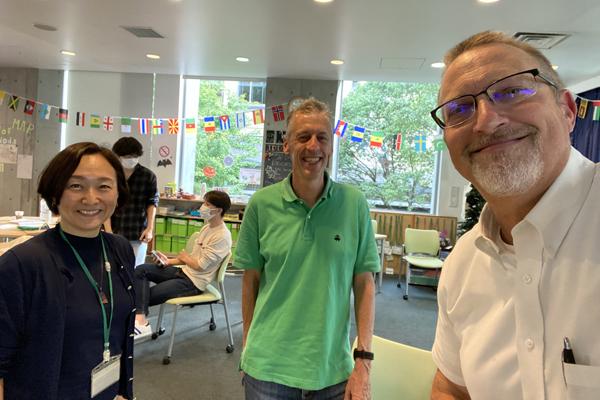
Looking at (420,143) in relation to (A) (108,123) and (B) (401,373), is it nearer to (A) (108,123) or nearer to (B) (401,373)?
(B) (401,373)

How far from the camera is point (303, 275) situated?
120 centimetres

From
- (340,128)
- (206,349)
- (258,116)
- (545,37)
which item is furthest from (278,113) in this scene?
(206,349)

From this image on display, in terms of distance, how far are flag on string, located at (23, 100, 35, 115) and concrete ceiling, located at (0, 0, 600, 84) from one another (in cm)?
69

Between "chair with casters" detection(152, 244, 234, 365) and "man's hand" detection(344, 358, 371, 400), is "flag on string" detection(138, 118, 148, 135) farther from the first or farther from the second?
"man's hand" detection(344, 358, 371, 400)

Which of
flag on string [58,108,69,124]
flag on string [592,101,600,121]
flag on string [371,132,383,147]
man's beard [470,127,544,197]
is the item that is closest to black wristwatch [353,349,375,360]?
man's beard [470,127,544,197]

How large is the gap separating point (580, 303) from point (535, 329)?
0.08m

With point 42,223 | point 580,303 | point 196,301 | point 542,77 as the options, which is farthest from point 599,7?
point 42,223

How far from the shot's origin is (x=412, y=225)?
5.82 m

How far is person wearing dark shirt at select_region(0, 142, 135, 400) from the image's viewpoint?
104 cm

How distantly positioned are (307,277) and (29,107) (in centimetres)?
648

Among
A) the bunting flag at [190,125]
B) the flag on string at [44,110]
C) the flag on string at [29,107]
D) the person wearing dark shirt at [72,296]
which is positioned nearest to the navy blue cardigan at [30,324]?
the person wearing dark shirt at [72,296]

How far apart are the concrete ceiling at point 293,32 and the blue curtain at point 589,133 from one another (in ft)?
0.89

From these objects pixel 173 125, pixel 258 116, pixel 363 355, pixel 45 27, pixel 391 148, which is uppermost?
pixel 45 27

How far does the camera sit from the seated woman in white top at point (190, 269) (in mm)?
2914
